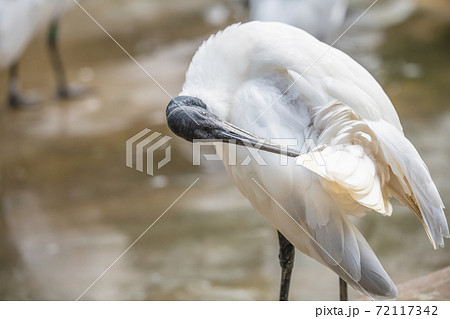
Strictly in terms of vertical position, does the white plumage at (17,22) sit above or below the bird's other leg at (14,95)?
above

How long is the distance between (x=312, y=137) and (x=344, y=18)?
4188 mm

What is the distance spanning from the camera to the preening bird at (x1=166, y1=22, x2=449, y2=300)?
5.93ft

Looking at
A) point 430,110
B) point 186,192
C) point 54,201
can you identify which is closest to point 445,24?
point 430,110

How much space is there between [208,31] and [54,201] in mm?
2395

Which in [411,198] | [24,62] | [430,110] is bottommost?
[24,62]

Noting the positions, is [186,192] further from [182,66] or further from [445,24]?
[445,24]

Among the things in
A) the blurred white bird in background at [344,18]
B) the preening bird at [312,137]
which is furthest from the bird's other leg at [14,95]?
the preening bird at [312,137]

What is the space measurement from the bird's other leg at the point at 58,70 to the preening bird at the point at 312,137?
128 inches

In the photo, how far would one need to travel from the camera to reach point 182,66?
5414 millimetres

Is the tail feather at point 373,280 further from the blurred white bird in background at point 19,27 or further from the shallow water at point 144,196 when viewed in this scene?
the blurred white bird in background at point 19,27

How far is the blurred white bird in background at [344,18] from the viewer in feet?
12.5

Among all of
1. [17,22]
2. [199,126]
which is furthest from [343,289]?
[17,22]

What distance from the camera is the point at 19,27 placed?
4.54m

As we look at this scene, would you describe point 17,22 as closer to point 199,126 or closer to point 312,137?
point 199,126
